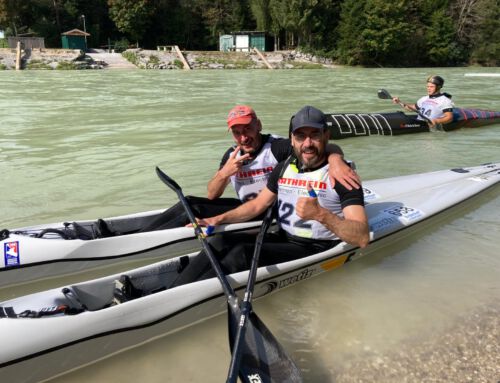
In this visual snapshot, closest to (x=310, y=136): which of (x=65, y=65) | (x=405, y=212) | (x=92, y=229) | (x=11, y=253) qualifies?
(x=405, y=212)

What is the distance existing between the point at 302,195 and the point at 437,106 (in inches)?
271

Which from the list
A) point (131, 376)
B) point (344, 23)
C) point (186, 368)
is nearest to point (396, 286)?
point (186, 368)

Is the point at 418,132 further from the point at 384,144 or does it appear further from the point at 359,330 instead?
the point at 359,330

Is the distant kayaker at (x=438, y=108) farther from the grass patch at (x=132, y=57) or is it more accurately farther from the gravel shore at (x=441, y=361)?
the grass patch at (x=132, y=57)

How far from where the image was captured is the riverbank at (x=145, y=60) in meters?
28.5

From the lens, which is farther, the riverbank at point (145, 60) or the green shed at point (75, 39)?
the green shed at point (75, 39)

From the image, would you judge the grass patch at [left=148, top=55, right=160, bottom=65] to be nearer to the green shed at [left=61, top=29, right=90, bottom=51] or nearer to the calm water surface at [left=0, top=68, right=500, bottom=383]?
the green shed at [left=61, top=29, right=90, bottom=51]

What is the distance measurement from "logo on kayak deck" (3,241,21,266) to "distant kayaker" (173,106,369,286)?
1.31 m

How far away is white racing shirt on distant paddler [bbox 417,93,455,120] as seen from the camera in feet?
28.7

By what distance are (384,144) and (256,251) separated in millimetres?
6033

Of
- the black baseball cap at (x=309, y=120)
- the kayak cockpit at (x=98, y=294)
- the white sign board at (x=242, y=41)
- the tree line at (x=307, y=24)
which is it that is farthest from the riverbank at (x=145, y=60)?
the black baseball cap at (x=309, y=120)

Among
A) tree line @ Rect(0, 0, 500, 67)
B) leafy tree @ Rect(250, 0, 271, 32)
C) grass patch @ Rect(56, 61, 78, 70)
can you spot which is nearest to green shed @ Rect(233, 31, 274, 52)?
leafy tree @ Rect(250, 0, 271, 32)

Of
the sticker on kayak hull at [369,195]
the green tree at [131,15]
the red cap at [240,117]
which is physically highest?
the green tree at [131,15]

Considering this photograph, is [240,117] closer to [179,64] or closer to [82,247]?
[82,247]
